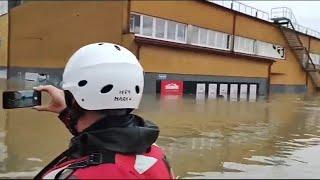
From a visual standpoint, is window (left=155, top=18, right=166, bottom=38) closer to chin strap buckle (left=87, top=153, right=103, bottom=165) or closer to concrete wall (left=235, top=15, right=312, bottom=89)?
concrete wall (left=235, top=15, right=312, bottom=89)

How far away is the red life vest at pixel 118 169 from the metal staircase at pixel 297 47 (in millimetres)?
31961

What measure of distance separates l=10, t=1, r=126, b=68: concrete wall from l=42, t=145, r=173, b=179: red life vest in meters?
17.8

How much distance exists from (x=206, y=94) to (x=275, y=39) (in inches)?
487

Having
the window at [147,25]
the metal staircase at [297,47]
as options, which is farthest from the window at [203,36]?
the metal staircase at [297,47]

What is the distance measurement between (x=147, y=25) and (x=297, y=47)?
1774 cm

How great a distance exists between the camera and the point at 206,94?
74.6ft

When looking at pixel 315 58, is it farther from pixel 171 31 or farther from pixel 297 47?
pixel 171 31

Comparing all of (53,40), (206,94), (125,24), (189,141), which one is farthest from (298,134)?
(53,40)

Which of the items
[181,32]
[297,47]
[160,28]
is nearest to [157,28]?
[160,28]

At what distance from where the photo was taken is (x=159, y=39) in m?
20.6

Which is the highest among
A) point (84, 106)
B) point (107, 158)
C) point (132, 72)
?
point (132, 72)

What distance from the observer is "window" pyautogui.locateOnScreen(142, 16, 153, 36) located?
20.4m

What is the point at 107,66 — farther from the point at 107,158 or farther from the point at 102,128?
the point at 107,158

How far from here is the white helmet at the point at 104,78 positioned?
1805mm
